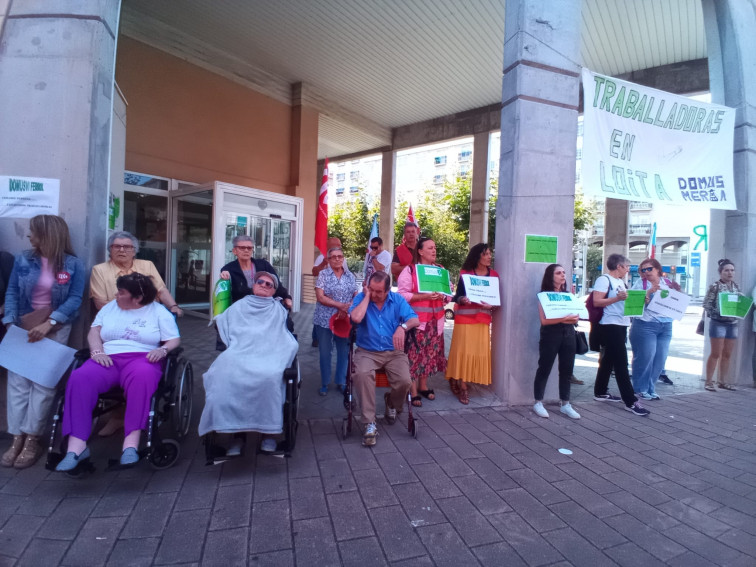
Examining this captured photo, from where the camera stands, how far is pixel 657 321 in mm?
5457

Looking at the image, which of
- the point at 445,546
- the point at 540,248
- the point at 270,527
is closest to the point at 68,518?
the point at 270,527

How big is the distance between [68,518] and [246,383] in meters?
1.24

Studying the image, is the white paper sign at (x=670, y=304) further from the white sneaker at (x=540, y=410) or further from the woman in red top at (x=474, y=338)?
the woman in red top at (x=474, y=338)

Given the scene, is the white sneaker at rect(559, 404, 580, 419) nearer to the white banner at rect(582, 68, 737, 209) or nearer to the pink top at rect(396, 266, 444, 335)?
the pink top at rect(396, 266, 444, 335)

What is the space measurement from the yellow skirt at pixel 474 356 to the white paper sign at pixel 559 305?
715mm

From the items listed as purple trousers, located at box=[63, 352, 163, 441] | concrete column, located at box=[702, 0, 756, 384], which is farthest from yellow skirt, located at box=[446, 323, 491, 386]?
concrete column, located at box=[702, 0, 756, 384]

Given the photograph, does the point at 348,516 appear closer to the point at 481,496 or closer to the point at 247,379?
the point at 481,496

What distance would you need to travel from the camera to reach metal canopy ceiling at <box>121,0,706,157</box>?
8.74 meters

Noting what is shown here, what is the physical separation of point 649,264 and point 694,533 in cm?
358

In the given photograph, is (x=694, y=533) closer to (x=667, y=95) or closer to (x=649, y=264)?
(x=649, y=264)

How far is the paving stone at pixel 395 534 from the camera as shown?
7.63 ft

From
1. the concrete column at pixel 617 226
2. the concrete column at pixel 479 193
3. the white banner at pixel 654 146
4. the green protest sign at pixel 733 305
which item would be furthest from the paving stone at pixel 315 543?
the concrete column at pixel 479 193

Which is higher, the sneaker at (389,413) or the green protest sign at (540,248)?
the green protest sign at (540,248)

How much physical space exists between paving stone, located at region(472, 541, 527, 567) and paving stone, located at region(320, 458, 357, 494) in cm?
95
